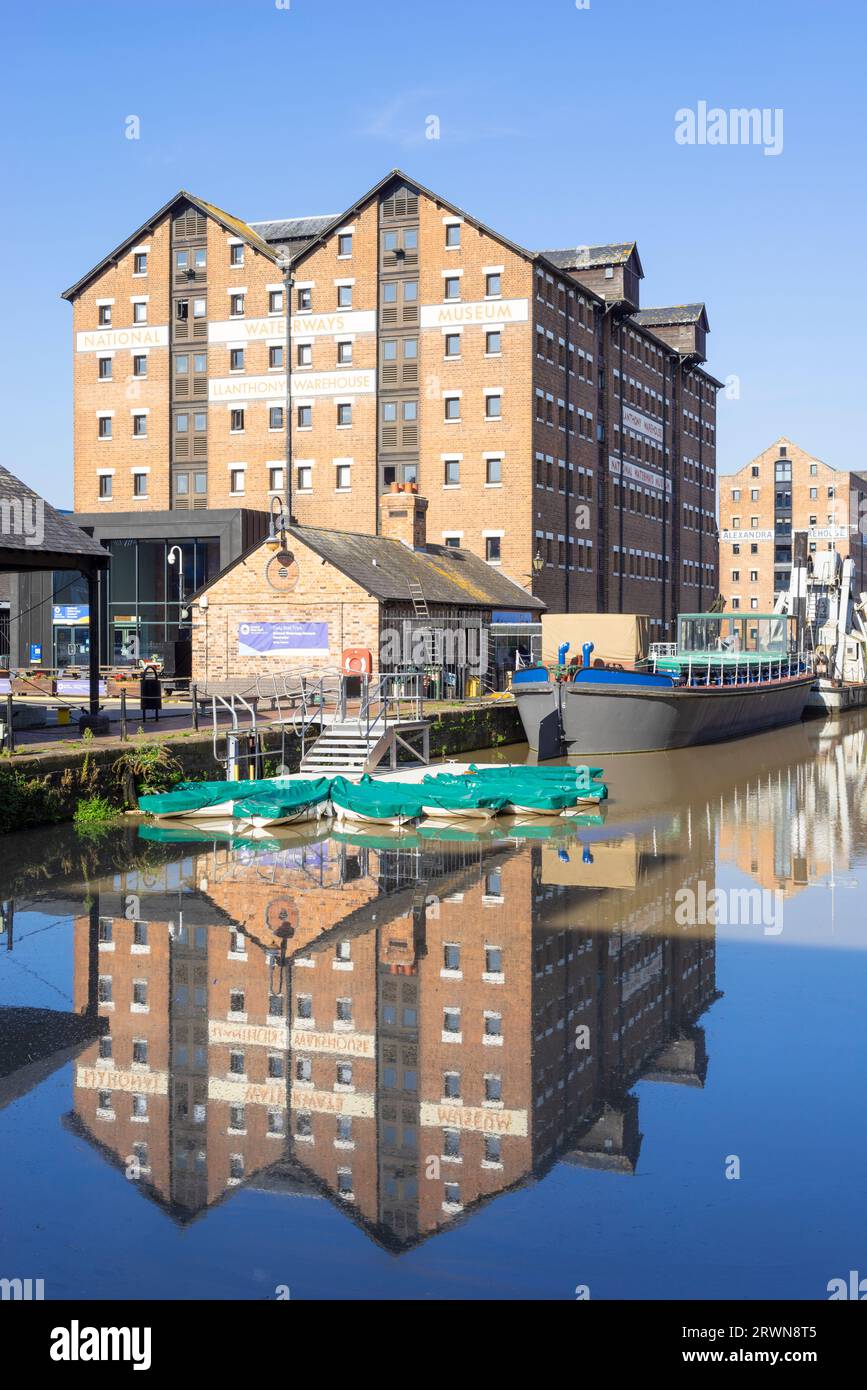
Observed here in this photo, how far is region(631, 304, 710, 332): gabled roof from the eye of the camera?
245 feet

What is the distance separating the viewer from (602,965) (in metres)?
12.9

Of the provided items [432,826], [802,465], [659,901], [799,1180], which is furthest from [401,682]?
[802,465]

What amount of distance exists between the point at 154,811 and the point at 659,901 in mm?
9502

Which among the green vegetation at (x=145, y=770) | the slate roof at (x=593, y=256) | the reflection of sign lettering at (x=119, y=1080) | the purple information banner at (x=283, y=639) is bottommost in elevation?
the reflection of sign lettering at (x=119, y=1080)

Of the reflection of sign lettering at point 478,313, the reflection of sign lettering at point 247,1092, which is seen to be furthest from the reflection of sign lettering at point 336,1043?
the reflection of sign lettering at point 478,313

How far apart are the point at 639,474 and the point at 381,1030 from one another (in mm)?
59224

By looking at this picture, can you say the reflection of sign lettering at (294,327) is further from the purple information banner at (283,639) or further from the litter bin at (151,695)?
the litter bin at (151,695)

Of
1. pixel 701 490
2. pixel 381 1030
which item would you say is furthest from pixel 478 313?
pixel 381 1030

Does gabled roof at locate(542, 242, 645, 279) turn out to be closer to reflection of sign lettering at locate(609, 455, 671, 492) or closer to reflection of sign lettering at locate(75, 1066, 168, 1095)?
reflection of sign lettering at locate(609, 455, 671, 492)

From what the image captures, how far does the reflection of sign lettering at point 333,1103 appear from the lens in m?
9.06

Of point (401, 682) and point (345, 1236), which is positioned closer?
point (345, 1236)

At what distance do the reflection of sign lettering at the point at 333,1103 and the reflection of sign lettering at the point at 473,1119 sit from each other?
38cm

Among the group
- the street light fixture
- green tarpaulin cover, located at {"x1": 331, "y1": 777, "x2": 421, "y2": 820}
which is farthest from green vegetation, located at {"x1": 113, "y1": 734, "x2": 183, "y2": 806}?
the street light fixture
